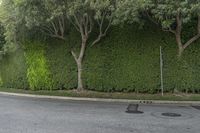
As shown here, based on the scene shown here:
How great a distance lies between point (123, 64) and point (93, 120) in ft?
26.9

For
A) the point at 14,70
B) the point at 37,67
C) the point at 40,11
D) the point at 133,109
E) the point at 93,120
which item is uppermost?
the point at 40,11

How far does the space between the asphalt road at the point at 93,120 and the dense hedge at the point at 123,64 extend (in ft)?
13.5

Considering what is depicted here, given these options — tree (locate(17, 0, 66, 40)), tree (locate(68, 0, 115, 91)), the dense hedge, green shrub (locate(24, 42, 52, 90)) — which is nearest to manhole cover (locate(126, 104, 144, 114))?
the dense hedge

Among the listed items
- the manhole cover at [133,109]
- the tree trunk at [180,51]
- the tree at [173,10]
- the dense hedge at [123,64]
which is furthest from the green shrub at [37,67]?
the tree trunk at [180,51]

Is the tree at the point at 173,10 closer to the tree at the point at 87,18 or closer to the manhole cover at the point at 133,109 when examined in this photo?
the tree at the point at 87,18

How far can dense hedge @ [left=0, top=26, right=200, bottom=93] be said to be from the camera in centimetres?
1741

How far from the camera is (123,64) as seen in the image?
1836 cm

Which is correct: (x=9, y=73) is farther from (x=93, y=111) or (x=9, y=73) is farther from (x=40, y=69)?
(x=93, y=111)

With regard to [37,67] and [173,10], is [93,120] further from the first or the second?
[37,67]

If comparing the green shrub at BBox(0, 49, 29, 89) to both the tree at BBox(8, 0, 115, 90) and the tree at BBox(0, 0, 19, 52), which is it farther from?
the tree at BBox(8, 0, 115, 90)

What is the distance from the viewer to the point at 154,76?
1770 centimetres

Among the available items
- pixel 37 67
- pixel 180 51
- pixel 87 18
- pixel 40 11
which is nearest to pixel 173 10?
pixel 180 51

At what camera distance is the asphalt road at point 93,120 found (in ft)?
30.0

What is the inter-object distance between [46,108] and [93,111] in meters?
2.07
